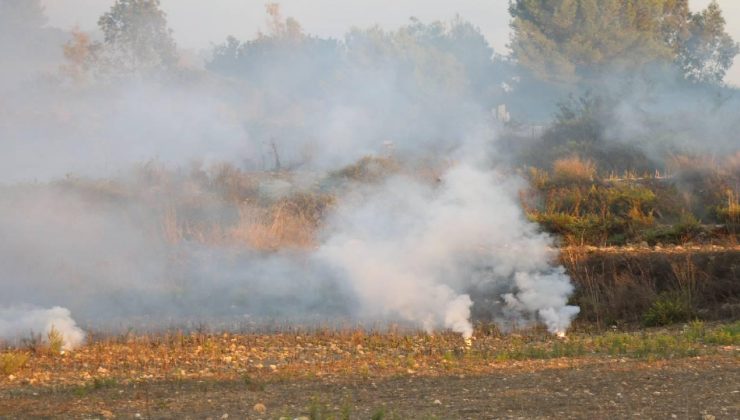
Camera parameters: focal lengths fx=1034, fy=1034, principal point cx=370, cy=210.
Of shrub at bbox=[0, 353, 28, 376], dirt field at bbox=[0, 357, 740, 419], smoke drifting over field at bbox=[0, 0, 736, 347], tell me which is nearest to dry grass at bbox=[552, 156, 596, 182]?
smoke drifting over field at bbox=[0, 0, 736, 347]

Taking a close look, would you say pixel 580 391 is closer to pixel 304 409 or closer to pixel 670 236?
pixel 304 409

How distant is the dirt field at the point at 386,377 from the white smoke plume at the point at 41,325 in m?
0.59

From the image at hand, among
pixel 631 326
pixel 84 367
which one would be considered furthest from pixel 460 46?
pixel 84 367

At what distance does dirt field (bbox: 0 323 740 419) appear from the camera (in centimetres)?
873

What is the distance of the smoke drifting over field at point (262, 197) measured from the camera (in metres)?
17.3

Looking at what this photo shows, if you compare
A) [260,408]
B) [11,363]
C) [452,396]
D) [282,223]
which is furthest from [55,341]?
[282,223]

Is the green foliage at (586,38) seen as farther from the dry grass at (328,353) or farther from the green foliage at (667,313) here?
the dry grass at (328,353)

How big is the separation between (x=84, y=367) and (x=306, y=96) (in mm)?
32743

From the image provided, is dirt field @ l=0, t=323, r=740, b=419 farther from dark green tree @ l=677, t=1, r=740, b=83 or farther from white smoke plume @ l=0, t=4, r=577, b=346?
dark green tree @ l=677, t=1, r=740, b=83

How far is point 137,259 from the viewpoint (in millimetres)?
20953

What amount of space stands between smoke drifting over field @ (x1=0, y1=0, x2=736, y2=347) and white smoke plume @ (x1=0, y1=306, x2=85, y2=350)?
0.06m

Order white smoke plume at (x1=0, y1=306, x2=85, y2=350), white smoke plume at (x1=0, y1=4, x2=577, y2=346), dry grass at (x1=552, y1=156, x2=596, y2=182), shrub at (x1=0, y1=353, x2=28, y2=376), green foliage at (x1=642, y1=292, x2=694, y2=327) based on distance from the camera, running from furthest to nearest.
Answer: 1. dry grass at (x1=552, y1=156, x2=596, y2=182)
2. white smoke plume at (x1=0, y1=4, x2=577, y2=346)
3. green foliage at (x1=642, y1=292, x2=694, y2=327)
4. white smoke plume at (x1=0, y1=306, x2=85, y2=350)
5. shrub at (x1=0, y1=353, x2=28, y2=376)

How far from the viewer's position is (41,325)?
14.8 meters

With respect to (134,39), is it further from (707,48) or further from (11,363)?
(11,363)
